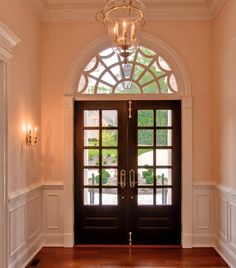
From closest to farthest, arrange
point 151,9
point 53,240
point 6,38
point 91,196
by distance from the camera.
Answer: point 6,38, point 151,9, point 53,240, point 91,196

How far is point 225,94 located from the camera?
4.57 metres

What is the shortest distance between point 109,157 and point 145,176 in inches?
24.9

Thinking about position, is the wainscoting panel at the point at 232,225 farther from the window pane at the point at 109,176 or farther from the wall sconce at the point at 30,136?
the wall sconce at the point at 30,136

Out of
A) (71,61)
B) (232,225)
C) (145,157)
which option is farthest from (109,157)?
(232,225)

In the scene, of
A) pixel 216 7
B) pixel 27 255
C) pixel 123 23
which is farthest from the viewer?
pixel 216 7

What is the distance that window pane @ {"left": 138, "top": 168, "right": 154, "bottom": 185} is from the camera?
5242mm

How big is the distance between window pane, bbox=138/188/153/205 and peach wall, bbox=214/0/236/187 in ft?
3.43

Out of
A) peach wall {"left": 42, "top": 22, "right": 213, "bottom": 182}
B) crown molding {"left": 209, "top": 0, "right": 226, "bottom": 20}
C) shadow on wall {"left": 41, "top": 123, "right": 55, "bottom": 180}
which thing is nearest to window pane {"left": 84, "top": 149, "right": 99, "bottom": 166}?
peach wall {"left": 42, "top": 22, "right": 213, "bottom": 182}

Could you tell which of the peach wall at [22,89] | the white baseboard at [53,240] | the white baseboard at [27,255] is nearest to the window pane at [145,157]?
the peach wall at [22,89]

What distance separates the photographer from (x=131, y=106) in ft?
17.3

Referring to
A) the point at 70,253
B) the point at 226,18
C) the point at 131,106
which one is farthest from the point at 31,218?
the point at 226,18

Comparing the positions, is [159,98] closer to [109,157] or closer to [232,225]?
[109,157]

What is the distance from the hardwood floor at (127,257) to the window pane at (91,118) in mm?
1886

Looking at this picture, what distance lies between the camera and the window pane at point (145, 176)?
17.2 ft
